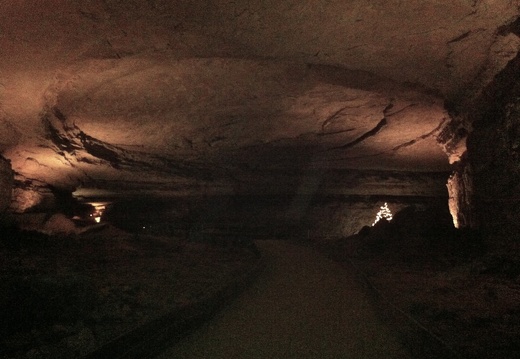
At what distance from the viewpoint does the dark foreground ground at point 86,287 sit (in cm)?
347

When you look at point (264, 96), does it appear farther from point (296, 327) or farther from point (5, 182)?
point (5, 182)

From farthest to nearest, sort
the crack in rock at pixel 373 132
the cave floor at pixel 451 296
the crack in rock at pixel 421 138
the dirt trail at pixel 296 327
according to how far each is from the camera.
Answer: the crack in rock at pixel 421 138 < the crack in rock at pixel 373 132 < the dirt trail at pixel 296 327 < the cave floor at pixel 451 296

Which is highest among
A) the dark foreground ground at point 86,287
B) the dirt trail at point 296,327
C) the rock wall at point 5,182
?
the rock wall at point 5,182

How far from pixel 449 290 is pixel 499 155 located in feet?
Answer: 8.00

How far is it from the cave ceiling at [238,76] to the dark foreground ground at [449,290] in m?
3.04

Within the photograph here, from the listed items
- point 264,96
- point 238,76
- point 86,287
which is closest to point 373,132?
point 264,96

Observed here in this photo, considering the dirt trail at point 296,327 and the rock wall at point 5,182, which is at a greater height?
the rock wall at point 5,182

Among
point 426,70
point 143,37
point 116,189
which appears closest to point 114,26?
point 143,37

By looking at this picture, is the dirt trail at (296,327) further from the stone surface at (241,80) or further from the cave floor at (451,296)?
the stone surface at (241,80)

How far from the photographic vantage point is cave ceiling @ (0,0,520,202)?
15.3 ft

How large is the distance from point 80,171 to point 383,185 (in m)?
12.5

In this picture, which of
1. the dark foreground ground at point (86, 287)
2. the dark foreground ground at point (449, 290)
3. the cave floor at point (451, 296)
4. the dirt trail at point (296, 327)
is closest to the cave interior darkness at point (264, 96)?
the dark foreground ground at point (449, 290)

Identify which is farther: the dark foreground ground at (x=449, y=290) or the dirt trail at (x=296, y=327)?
the dirt trail at (x=296, y=327)

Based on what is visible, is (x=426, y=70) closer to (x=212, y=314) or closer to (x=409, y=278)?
(x=409, y=278)
